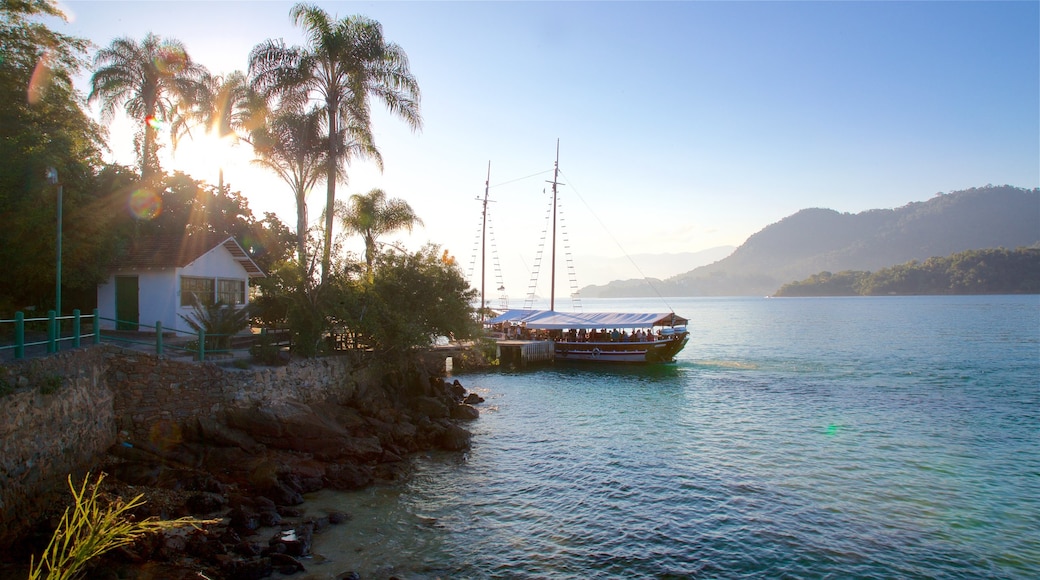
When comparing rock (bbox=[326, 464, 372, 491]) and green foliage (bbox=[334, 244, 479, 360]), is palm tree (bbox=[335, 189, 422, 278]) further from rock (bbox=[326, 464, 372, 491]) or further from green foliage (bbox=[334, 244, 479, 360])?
rock (bbox=[326, 464, 372, 491])

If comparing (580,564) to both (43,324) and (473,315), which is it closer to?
(473,315)

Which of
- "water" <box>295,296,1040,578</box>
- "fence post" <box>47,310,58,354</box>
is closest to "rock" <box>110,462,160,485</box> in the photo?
"fence post" <box>47,310,58,354</box>

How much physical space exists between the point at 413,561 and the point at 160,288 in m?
18.6

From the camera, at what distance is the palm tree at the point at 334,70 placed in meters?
26.9

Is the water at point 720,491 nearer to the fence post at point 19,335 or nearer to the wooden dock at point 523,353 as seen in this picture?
the fence post at point 19,335

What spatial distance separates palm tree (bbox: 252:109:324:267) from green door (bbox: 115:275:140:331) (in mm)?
6768

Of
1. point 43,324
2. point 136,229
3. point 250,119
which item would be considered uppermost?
point 250,119

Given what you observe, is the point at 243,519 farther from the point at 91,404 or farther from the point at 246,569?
the point at 91,404

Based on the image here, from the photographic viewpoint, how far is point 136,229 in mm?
26406

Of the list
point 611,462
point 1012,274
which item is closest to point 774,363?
point 611,462

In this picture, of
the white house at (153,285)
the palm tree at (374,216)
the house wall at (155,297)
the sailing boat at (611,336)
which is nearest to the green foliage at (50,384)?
the white house at (153,285)

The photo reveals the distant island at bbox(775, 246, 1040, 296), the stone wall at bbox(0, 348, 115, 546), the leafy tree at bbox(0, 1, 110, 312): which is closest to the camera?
the stone wall at bbox(0, 348, 115, 546)

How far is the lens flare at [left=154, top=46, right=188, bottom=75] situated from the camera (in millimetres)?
35312

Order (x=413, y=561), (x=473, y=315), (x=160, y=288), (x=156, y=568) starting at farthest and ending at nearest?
(x=473, y=315)
(x=160, y=288)
(x=413, y=561)
(x=156, y=568)
